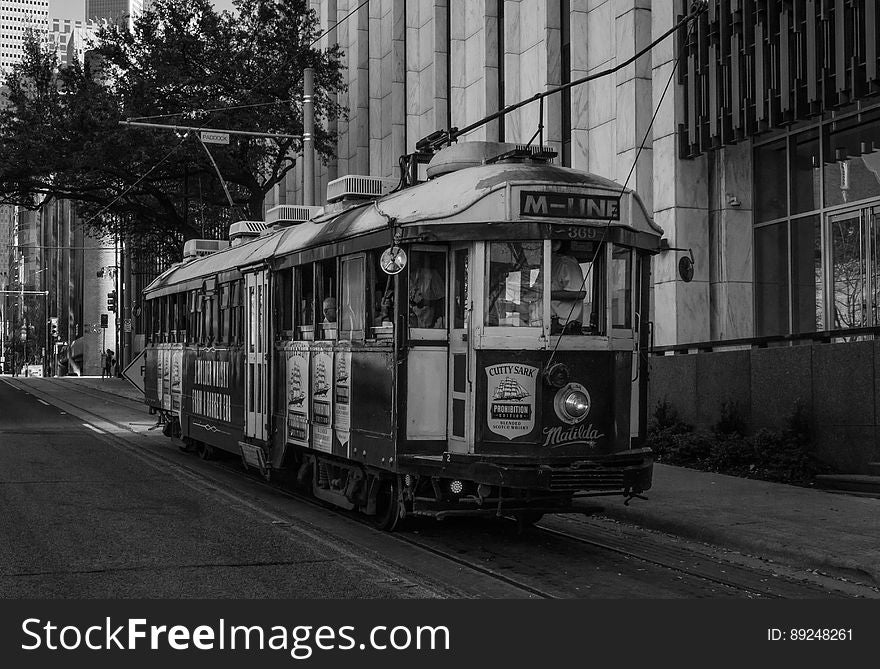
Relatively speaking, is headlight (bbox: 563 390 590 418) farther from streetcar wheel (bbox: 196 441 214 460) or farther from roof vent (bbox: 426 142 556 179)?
streetcar wheel (bbox: 196 441 214 460)

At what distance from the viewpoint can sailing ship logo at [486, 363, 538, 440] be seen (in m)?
9.55

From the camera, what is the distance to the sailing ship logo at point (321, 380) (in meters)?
11.7

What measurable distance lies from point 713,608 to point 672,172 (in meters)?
12.4

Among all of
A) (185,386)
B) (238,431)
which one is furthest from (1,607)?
(185,386)

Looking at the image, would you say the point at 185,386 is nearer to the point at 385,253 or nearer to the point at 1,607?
the point at 385,253

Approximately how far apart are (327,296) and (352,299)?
76 centimetres

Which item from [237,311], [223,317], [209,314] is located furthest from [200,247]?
[237,311]

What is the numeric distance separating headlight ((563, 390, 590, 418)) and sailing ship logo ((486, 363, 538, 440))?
1.00ft

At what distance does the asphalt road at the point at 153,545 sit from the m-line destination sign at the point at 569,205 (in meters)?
3.28

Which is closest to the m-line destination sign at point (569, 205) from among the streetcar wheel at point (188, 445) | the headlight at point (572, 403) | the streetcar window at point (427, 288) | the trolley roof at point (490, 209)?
the trolley roof at point (490, 209)

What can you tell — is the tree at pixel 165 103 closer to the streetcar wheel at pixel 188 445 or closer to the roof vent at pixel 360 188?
the streetcar wheel at pixel 188 445

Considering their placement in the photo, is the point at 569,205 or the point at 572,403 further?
the point at 569,205

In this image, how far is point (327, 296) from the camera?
1171 centimetres

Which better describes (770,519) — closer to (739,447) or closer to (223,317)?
(739,447)
